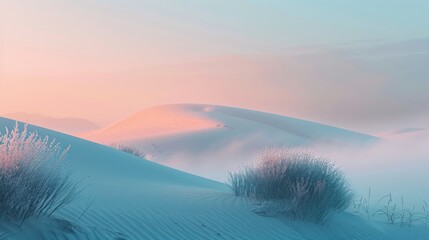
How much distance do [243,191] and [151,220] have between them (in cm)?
413

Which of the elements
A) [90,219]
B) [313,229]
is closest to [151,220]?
[90,219]

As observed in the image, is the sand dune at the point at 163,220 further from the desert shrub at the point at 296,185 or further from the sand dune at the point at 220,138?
the sand dune at the point at 220,138

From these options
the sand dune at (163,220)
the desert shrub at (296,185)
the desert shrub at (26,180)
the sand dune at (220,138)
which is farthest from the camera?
the sand dune at (220,138)

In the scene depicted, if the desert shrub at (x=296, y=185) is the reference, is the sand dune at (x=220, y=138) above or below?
above

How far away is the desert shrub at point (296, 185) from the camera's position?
46.6 feet

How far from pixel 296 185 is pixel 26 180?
6781mm

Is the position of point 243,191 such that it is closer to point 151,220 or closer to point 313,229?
point 313,229

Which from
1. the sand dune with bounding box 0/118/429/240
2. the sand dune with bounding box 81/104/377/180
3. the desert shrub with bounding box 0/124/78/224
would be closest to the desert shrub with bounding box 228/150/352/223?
the sand dune with bounding box 0/118/429/240

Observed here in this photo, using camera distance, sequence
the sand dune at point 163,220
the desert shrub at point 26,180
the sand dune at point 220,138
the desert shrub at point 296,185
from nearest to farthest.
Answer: the desert shrub at point 26,180 < the sand dune at point 163,220 < the desert shrub at point 296,185 < the sand dune at point 220,138

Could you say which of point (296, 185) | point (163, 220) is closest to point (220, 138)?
point (296, 185)

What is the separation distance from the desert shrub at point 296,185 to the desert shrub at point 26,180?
564 cm

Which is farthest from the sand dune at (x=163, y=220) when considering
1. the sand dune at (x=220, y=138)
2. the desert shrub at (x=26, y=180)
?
the sand dune at (x=220, y=138)

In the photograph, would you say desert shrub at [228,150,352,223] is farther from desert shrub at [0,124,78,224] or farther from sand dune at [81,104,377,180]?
sand dune at [81,104,377,180]

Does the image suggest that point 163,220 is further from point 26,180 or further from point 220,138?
point 220,138
